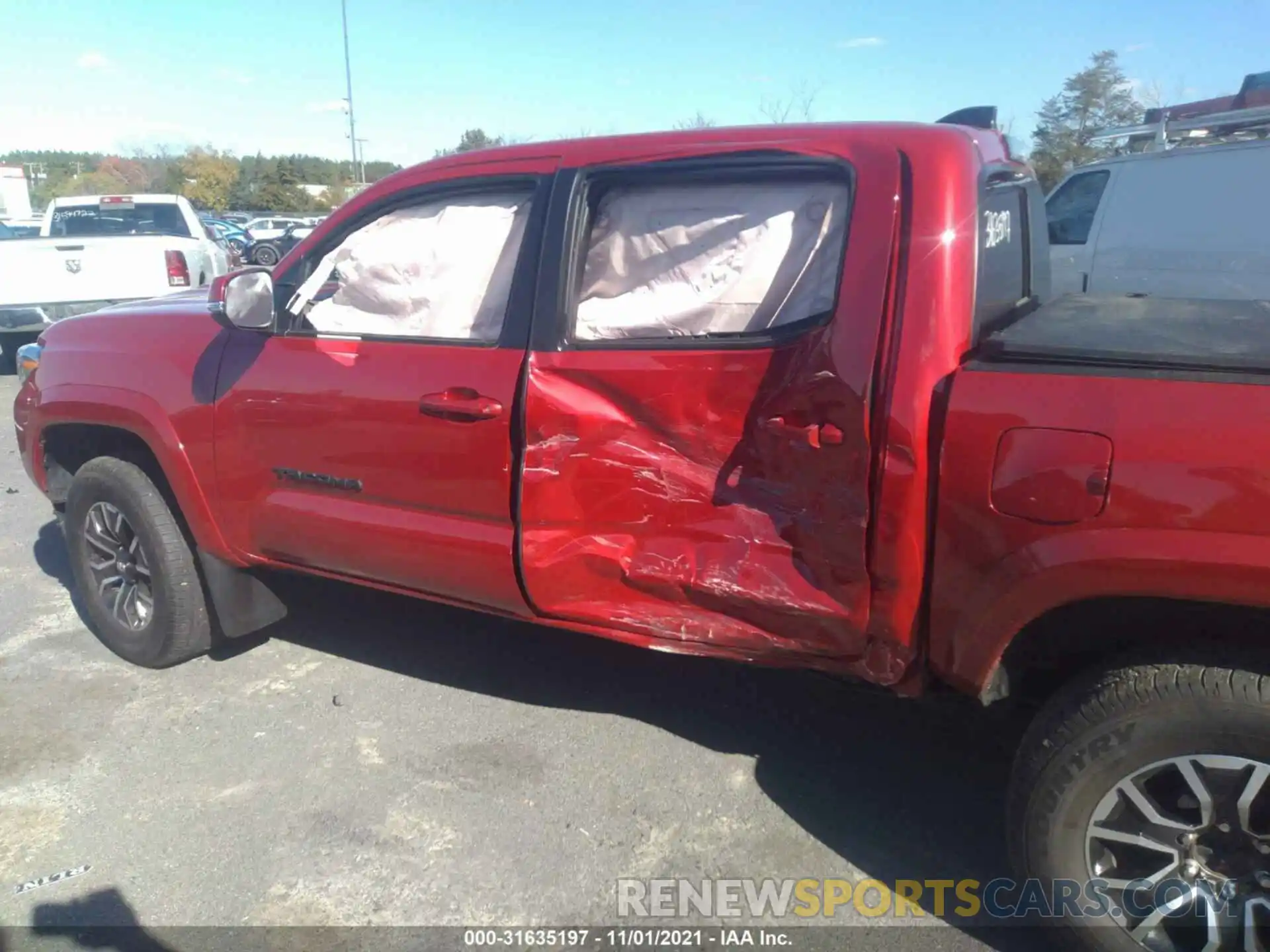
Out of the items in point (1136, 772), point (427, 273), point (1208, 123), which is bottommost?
point (1136, 772)

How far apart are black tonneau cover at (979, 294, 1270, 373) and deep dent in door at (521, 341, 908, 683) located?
435 millimetres

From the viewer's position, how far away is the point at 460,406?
3049 millimetres

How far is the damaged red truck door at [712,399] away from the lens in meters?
2.58

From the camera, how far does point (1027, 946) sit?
2.62 metres

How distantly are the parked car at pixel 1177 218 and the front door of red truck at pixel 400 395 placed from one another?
495 cm

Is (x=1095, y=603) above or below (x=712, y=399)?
below

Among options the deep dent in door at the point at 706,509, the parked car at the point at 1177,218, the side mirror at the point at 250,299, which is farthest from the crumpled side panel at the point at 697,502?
the parked car at the point at 1177,218

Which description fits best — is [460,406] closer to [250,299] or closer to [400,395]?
[400,395]

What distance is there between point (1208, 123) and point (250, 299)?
7.19 metres

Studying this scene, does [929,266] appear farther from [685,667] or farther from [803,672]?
[685,667]

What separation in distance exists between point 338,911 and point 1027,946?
1.81 meters

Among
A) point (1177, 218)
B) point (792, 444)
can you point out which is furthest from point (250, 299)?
point (1177, 218)

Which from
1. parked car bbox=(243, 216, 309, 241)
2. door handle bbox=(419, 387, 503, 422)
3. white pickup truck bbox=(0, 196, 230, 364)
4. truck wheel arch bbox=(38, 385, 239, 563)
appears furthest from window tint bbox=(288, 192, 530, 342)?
parked car bbox=(243, 216, 309, 241)

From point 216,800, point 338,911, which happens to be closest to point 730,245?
point 338,911
